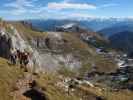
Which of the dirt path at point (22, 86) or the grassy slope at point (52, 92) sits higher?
the dirt path at point (22, 86)

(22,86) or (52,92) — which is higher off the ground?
(22,86)

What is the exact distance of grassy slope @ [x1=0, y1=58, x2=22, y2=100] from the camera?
395 ft

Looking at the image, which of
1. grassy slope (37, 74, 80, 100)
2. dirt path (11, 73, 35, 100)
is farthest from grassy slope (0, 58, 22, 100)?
grassy slope (37, 74, 80, 100)

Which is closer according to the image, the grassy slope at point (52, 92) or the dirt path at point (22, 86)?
the dirt path at point (22, 86)

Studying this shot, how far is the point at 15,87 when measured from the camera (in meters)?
126

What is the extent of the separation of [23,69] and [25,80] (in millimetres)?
20240

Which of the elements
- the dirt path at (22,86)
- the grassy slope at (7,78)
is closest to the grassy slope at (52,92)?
the dirt path at (22,86)

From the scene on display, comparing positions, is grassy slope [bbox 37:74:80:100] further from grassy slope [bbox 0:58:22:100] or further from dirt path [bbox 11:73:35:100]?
grassy slope [bbox 0:58:22:100]

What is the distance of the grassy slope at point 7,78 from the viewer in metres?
121

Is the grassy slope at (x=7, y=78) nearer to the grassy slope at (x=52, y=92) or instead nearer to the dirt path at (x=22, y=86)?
the dirt path at (x=22, y=86)

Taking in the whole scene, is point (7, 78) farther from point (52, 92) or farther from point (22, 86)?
point (52, 92)

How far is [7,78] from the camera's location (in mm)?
134750

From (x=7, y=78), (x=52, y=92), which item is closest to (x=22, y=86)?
(x=7, y=78)

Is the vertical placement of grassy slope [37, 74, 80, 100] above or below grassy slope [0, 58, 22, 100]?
below
